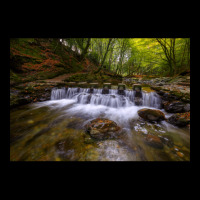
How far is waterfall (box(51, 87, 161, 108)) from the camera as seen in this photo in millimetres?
5616

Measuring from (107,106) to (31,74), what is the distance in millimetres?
7668

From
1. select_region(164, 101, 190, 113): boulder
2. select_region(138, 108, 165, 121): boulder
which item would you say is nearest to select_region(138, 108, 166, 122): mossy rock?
select_region(138, 108, 165, 121): boulder

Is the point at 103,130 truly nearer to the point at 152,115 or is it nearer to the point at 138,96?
the point at 152,115

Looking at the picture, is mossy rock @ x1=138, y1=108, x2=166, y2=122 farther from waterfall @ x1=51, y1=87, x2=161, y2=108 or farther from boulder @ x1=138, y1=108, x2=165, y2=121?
waterfall @ x1=51, y1=87, x2=161, y2=108

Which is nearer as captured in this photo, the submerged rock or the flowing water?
the flowing water

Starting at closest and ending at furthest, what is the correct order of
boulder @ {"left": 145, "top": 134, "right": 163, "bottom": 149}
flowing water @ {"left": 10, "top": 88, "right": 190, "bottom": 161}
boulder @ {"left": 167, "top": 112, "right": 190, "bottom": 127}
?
flowing water @ {"left": 10, "top": 88, "right": 190, "bottom": 161}, boulder @ {"left": 145, "top": 134, "right": 163, "bottom": 149}, boulder @ {"left": 167, "top": 112, "right": 190, "bottom": 127}

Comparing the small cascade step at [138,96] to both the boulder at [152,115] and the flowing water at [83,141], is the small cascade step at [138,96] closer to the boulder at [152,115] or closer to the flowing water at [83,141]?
the boulder at [152,115]

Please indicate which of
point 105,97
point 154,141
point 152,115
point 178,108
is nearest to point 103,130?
point 154,141

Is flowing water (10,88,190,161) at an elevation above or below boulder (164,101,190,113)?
below

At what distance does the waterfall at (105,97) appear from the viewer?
562 centimetres
